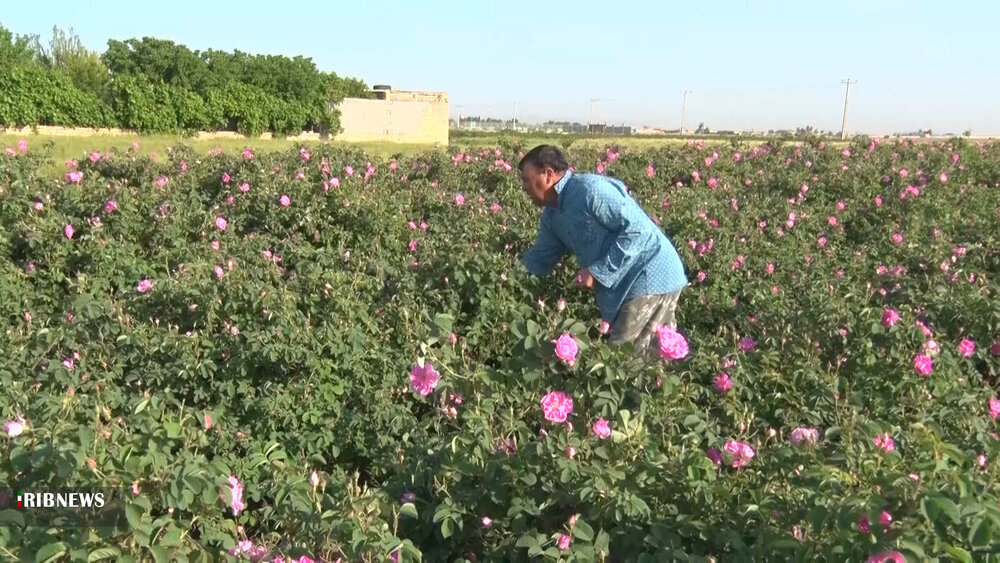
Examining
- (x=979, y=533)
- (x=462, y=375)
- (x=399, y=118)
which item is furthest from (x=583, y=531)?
(x=399, y=118)

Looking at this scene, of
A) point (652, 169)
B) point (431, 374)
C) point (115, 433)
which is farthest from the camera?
point (652, 169)

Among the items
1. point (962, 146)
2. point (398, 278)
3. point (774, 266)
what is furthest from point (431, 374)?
point (962, 146)

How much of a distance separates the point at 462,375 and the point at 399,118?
40990 mm

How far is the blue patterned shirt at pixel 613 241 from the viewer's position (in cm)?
320

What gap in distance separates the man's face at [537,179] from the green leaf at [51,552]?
89.3 inches

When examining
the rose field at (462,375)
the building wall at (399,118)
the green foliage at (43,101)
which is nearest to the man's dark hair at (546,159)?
the rose field at (462,375)

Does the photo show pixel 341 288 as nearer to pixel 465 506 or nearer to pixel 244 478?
pixel 244 478

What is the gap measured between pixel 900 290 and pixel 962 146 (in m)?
7.47

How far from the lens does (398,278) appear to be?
421 centimetres

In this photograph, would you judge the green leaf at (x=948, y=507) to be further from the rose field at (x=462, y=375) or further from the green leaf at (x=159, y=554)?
the green leaf at (x=159, y=554)

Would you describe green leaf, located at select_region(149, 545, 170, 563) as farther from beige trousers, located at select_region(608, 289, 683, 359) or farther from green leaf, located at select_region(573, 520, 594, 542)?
beige trousers, located at select_region(608, 289, 683, 359)

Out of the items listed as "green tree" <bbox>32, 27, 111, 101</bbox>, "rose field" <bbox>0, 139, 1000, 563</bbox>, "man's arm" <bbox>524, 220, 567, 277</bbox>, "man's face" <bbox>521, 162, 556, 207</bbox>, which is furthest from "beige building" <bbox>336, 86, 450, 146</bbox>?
"man's face" <bbox>521, 162, 556, 207</bbox>

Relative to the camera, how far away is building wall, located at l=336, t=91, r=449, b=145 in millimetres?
39875

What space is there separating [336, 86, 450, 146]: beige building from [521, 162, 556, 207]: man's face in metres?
34.9
